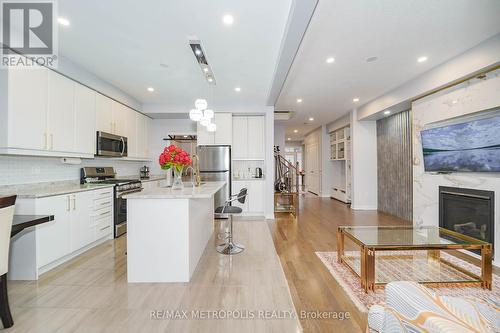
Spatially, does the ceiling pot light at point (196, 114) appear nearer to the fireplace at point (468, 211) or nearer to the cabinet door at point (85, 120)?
the cabinet door at point (85, 120)

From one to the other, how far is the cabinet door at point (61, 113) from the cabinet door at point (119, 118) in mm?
977

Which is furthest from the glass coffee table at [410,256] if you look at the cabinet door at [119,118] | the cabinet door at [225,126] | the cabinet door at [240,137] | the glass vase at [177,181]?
the cabinet door at [119,118]

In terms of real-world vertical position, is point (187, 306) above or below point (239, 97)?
below

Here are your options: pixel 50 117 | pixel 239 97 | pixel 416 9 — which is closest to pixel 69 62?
pixel 50 117

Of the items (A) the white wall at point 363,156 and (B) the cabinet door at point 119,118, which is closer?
(B) the cabinet door at point 119,118

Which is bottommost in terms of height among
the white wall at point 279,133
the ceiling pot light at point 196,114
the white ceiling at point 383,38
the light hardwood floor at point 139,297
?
the light hardwood floor at point 139,297

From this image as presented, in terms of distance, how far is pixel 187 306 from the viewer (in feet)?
6.31

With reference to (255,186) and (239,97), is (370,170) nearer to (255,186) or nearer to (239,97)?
(255,186)

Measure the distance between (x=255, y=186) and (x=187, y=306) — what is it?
11.7 feet

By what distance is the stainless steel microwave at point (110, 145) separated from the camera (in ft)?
12.1

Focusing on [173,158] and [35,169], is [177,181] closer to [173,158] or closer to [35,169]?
[173,158]

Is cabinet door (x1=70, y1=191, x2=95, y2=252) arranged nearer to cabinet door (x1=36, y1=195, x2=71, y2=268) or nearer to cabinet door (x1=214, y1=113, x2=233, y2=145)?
cabinet door (x1=36, y1=195, x2=71, y2=268)

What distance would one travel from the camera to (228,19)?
2.24 m

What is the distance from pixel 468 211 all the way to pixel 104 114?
19.7 feet
